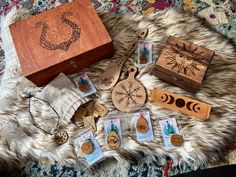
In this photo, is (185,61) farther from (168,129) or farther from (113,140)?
(113,140)

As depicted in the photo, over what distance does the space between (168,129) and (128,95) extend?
0.22 meters

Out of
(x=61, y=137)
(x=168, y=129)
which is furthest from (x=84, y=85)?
(x=168, y=129)

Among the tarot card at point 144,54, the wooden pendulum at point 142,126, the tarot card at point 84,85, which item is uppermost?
the tarot card at point 144,54

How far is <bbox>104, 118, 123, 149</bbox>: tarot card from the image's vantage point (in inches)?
50.1

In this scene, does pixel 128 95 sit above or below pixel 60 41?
below

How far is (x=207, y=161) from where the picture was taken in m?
1.22

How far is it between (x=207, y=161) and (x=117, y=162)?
358 millimetres

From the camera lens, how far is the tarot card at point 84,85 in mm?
1351

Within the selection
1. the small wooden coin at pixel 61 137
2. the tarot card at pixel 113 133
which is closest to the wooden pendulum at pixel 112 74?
the tarot card at pixel 113 133

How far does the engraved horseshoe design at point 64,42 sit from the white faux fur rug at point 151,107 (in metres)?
0.17

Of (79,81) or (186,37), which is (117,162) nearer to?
(79,81)

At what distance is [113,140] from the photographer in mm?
1276

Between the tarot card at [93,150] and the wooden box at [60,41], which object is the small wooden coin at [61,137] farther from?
the wooden box at [60,41]

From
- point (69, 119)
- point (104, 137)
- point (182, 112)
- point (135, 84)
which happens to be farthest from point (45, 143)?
point (182, 112)
